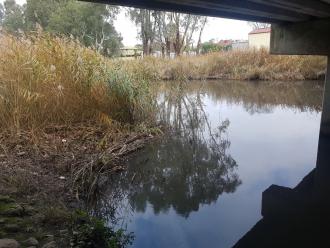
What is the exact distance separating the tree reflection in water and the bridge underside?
779 millimetres

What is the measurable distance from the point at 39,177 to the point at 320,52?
18.2ft

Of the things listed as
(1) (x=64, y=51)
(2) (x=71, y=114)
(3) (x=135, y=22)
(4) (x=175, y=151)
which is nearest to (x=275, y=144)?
(4) (x=175, y=151)

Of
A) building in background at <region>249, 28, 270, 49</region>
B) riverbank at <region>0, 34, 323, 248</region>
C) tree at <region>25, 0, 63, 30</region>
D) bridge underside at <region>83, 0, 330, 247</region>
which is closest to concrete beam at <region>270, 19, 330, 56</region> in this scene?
bridge underside at <region>83, 0, 330, 247</region>

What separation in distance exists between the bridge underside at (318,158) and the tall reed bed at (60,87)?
1905 millimetres

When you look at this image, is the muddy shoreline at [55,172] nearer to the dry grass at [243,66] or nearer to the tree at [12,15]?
the dry grass at [243,66]

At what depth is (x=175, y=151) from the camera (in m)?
6.11

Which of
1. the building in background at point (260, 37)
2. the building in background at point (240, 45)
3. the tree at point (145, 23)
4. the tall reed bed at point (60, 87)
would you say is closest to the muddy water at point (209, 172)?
the tall reed bed at point (60, 87)

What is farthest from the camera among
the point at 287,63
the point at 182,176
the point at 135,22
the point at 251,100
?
the point at 135,22

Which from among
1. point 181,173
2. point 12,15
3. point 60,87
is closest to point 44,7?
point 12,15

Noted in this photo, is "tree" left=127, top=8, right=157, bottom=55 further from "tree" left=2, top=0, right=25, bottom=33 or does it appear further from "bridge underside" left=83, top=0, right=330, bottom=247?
"bridge underside" left=83, top=0, right=330, bottom=247

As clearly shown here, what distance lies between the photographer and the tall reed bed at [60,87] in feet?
17.4

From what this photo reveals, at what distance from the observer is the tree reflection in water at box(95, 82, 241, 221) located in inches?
170

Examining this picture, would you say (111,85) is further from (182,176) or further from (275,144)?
A: (275,144)

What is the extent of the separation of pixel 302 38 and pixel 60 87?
468cm
